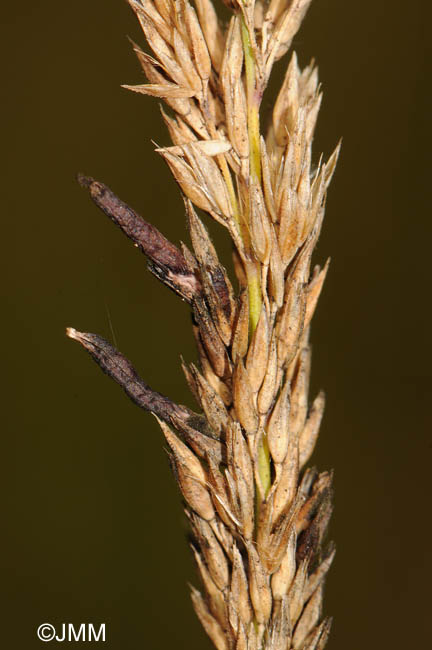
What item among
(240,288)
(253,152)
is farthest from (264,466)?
(253,152)

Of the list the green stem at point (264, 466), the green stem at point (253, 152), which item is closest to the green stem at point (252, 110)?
the green stem at point (253, 152)

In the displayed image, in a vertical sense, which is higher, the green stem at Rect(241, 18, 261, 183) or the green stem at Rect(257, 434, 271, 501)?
the green stem at Rect(241, 18, 261, 183)

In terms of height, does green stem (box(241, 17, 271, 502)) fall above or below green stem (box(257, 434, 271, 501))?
above

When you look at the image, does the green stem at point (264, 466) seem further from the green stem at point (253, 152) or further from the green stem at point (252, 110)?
the green stem at point (252, 110)

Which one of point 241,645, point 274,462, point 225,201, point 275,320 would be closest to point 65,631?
point 241,645

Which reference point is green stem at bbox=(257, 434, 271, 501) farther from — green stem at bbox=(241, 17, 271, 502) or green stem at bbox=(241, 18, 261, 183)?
green stem at bbox=(241, 18, 261, 183)

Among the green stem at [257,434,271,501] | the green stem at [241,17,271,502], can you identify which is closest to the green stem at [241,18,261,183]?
the green stem at [241,17,271,502]

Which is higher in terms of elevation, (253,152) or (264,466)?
(253,152)

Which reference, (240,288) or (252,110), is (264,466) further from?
(252,110)
